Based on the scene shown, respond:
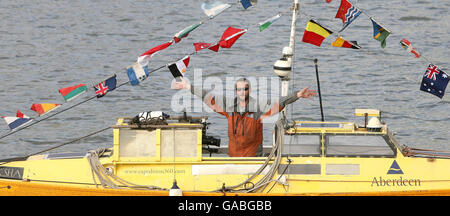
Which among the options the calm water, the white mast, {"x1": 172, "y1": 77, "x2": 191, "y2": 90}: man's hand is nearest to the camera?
{"x1": 172, "y1": 77, "x2": 191, "y2": 90}: man's hand

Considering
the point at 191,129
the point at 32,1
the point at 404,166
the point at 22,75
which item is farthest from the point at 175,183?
the point at 32,1

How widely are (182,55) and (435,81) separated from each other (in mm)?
11871

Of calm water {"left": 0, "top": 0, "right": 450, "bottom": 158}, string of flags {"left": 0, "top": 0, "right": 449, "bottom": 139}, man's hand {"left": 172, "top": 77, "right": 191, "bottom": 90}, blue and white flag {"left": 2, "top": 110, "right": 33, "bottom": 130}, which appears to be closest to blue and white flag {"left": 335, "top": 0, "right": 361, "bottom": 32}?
string of flags {"left": 0, "top": 0, "right": 449, "bottom": 139}

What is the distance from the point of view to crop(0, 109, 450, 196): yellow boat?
1217 cm

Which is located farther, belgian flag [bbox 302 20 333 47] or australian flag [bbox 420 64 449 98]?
belgian flag [bbox 302 20 333 47]

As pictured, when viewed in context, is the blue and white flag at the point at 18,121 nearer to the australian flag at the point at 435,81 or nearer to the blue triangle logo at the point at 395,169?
the blue triangle logo at the point at 395,169

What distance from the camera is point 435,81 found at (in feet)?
42.8

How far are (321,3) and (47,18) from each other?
9.06m

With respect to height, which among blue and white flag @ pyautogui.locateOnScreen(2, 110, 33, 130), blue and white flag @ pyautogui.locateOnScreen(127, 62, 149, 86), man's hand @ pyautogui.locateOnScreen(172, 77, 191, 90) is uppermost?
blue and white flag @ pyautogui.locateOnScreen(127, 62, 149, 86)

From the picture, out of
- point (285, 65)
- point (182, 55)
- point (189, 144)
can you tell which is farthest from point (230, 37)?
point (182, 55)

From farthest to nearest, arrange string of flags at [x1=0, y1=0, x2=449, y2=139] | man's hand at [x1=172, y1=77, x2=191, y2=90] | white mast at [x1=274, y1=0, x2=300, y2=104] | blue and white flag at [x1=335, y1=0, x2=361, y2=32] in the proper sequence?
blue and white flag at [x1=335, y1=0, x2=361, y2=32]
string of flags at [x1=0, y1=0, x2=449, y2=139]
white mast at [x1=274, y1=0, x2=300, y2=104]
man's hand at [x1=172, y1=77, x2=191, y2=90]

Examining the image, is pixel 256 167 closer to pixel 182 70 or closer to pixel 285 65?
pixel 285 65

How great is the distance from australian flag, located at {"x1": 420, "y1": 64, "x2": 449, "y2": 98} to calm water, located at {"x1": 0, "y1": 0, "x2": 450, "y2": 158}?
12.2 feet

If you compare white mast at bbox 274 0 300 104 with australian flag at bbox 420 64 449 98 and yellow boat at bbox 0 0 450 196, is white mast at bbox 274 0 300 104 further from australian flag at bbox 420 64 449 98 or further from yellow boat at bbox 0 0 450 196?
australian flag at bbox 420 64 449 98
